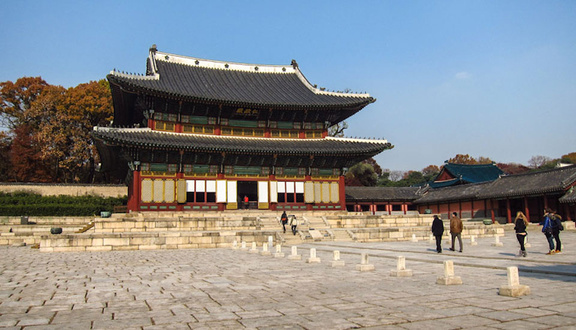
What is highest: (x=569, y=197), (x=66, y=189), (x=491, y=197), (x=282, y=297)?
(x=66, y=189)

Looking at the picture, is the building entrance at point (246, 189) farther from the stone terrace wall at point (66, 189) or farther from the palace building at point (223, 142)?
the stone terrace wall at point (66, 189)

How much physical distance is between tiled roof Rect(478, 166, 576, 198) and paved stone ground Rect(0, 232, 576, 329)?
23.2 metres

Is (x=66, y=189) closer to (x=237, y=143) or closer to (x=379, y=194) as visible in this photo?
(x=237, y=143)

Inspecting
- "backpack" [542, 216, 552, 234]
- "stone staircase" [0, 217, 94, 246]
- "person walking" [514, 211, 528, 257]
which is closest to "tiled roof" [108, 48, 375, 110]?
"stone staircase" [0, 217, 94, 246]

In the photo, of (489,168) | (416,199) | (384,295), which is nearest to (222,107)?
(416,199)

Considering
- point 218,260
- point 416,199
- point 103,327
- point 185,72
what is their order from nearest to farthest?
point 103,327
point 218,260
point 185,72
point 416,199

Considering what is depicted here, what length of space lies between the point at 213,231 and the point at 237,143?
10.6 metres

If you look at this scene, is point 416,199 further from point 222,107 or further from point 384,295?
point 384,295

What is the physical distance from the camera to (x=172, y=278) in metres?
10.9

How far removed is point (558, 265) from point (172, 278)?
34.4ft

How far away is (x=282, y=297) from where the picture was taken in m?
8.22

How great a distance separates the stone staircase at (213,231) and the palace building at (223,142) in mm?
2275

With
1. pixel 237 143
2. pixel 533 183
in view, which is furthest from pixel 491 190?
pixel 237 143

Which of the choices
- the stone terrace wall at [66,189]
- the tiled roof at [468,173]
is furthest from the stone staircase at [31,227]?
the tiled roof at [468,173]
